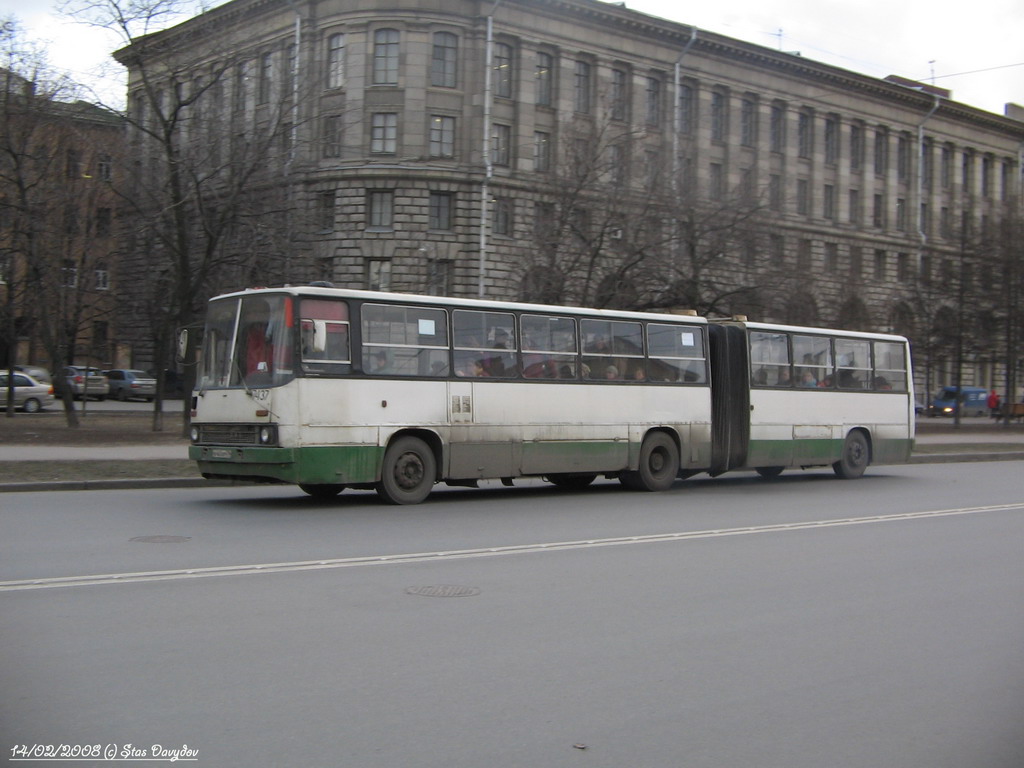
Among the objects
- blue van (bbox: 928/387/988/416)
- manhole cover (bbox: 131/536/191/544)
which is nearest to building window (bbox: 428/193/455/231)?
Result: blue van (bbox: 928/387/988/416)

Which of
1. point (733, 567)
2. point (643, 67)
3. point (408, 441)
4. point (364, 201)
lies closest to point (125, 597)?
point (733, 567)

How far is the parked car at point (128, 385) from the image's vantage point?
56.7 m

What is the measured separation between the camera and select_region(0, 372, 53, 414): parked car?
45000mm

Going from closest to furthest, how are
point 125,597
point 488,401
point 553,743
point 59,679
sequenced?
1. point 553,743
2. point 59,679
3. point 125,597
4. point 488,401

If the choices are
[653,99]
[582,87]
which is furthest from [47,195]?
[653,99]

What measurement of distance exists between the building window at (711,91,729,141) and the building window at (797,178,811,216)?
7.53 m

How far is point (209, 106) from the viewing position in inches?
1117

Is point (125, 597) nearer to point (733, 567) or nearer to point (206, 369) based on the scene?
point (733, 567)

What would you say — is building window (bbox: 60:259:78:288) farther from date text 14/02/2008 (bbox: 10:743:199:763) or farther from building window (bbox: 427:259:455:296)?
date text 14/02/2008 (bbox: 10:743:199:763)

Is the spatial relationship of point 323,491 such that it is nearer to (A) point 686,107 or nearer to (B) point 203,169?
(B) point 203,169

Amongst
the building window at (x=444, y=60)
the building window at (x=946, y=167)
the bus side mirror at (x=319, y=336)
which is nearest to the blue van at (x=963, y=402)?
the building window at (x=946, y=167)

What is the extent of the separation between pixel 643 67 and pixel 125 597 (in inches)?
2204

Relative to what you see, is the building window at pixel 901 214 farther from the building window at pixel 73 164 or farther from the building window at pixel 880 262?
the building window at pixel 73 164

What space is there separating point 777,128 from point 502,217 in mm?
22936
